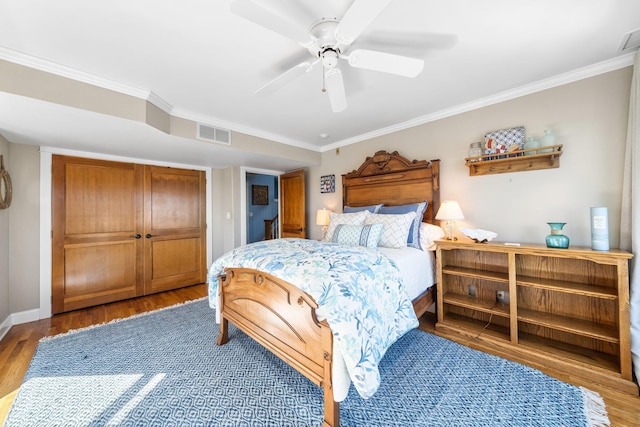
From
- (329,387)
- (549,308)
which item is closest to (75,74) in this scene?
(329,387)

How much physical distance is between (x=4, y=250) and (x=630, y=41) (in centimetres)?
597


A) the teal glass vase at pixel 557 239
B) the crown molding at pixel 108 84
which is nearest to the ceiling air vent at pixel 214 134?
the crown molding at pixel 108 84

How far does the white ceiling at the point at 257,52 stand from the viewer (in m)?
1.47

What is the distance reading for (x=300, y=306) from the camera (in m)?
1.55

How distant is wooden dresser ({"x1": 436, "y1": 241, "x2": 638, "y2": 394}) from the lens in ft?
5.83

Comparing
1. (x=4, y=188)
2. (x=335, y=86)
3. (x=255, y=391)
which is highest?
(x=335, y=86)

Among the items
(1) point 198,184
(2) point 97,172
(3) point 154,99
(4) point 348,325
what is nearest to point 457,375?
(4) point 348,325

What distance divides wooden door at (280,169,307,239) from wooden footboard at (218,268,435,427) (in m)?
2.31

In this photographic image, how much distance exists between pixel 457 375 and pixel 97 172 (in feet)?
15.3

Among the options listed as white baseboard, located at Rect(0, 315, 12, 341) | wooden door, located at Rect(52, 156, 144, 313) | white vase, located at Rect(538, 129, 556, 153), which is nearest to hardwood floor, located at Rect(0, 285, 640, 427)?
white baseboard, located at Rect(0, 315, 12, 341)

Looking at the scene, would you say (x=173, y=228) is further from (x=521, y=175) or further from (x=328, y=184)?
(x=521, y=175)

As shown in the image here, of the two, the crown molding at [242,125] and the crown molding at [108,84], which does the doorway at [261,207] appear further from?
the crown molding at [108,84]

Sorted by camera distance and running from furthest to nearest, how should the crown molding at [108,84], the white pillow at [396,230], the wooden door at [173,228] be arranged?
the wooden door at [173,228]
the white pillow at [396,230]
the crown molding at [108,84]

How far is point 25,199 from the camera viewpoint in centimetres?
290
